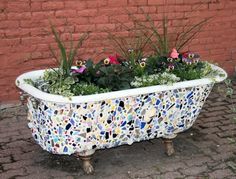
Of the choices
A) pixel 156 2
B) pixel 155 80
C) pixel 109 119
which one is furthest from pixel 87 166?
pixel 156 2

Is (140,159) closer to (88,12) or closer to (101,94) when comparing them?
(101,94)

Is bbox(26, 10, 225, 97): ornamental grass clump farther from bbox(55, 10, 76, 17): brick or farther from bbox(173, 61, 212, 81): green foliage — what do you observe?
bbox(55, 10, 76, 17): brick

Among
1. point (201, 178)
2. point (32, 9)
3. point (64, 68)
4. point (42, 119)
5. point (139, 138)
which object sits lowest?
point (201, 178)

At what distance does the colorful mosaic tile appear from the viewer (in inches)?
125

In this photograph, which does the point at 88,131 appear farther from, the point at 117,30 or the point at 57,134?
the point at 117,30

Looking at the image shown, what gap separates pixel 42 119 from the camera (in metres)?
3.30

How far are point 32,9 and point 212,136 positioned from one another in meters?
2.24

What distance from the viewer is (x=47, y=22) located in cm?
479

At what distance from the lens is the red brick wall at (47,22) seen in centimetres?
468

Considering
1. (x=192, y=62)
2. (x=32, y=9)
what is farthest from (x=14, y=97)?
(x=192, y=62)

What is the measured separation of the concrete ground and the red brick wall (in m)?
0.72

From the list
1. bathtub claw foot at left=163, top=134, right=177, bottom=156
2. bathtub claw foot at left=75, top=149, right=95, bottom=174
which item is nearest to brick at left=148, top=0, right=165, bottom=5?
bathtub claw foot at left=163, top=134, right=177, bottom=156

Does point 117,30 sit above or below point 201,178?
above

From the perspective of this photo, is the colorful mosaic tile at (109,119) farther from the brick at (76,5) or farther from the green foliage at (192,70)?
the brick at (76,5)
